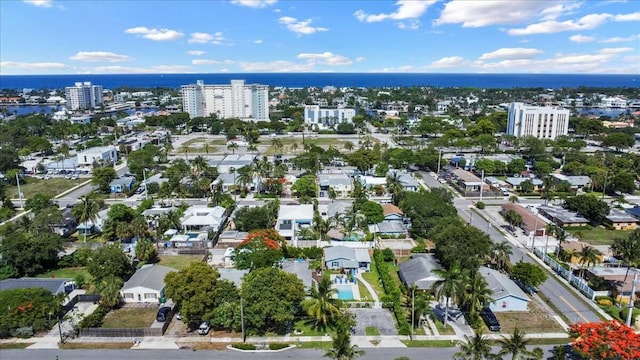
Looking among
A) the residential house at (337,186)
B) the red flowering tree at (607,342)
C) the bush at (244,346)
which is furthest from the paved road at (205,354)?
the residential house at (337,186)

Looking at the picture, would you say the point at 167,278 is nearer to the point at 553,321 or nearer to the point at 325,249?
the point at 325,249

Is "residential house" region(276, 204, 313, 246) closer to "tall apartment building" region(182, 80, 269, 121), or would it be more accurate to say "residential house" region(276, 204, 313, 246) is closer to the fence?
the fence

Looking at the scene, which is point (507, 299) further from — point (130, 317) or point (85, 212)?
point (85, 212)

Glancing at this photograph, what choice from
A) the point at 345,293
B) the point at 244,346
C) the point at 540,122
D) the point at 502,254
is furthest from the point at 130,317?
the point at 540,122

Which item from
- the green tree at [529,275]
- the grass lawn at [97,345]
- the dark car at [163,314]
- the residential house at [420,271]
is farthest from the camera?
the residential house at [420,271]

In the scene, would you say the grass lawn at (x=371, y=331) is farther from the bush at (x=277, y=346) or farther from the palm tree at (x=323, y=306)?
the bush at (x=277, y=346)
